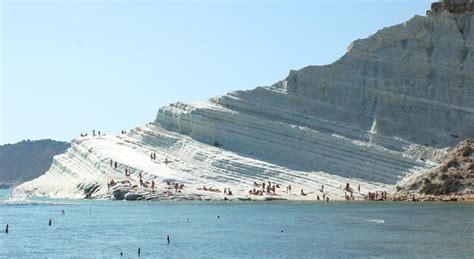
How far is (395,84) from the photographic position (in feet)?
289

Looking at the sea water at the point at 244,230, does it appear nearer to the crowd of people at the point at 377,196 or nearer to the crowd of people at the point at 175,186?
the crowd of people at the point at 377,196

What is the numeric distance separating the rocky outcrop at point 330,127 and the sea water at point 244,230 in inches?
366

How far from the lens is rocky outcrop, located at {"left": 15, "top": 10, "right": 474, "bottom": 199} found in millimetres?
80125

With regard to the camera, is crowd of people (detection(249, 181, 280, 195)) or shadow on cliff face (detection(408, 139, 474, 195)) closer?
shadow on cliff face (detection(408, 139, 474, 195))

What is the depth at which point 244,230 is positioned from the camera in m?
50.2

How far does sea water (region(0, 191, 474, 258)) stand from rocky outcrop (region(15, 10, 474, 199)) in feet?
30.5

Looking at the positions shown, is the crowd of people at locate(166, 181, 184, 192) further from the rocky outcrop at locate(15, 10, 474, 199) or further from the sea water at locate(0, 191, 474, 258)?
the sea water at locate(0, 191, 474, 258)

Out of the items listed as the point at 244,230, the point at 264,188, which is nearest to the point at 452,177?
the point at 264,188

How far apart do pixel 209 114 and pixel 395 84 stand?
749 inches

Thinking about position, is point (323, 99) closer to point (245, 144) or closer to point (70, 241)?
point (245, 144)

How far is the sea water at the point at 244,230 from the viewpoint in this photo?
40.6m

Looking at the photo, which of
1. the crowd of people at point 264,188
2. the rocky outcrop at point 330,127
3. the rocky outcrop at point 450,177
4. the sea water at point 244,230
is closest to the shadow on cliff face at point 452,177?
the rocky outcrop at point 450,177

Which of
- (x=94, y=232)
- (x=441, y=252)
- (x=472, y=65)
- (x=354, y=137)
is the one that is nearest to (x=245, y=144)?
(x=354, y=137)

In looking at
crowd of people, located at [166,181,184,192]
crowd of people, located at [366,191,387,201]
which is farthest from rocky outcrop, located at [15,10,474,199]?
crowd of people, located at [366,191,387,201]
